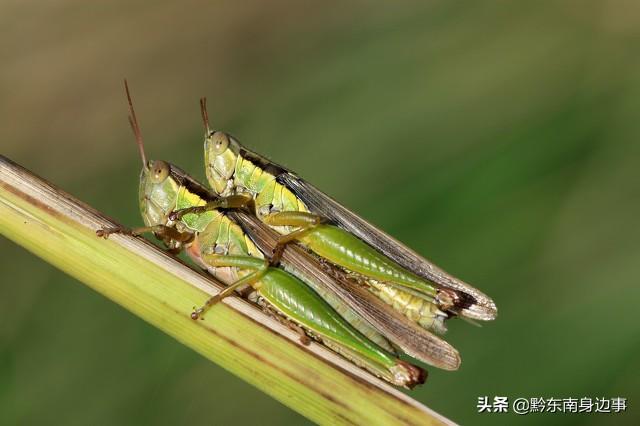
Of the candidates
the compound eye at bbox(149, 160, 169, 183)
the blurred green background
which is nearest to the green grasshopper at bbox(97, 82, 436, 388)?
the compound eye at bbox(149, 160, 169, 183)

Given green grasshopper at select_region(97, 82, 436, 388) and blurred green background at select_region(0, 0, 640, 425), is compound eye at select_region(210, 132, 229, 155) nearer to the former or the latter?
green grasshopper at select_region(97, 82, 436, 388)

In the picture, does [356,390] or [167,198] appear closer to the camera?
[356,390]

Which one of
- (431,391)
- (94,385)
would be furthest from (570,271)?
(94,385)

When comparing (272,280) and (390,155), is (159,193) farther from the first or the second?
(390,155)

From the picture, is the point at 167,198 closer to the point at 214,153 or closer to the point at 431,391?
the point at 214,153

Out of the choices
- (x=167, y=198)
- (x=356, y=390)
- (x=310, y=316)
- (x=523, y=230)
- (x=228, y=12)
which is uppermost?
(x=228, y=12)

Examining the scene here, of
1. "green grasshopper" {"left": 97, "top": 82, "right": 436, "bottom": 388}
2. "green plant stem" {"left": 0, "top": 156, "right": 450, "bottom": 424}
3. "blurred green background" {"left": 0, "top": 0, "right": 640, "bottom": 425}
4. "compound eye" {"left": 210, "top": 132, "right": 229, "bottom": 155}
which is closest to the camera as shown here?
"green plant stem" {"left": 0, "top": 156, "right": 450, "bottom": 424}

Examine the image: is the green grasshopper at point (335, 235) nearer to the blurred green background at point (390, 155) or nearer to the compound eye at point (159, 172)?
the compound eye at point (159, 172)
